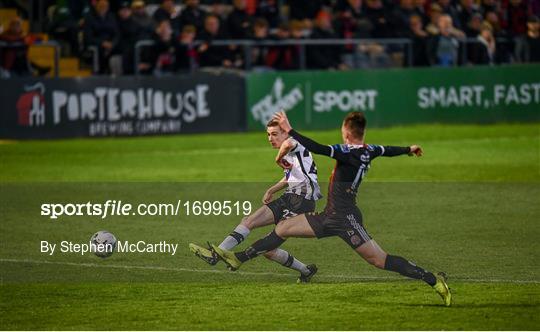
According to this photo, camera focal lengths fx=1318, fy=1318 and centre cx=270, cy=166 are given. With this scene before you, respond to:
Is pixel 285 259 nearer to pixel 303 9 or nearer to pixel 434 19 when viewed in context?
pixel 303 9

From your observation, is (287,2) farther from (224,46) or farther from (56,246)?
(56,246)

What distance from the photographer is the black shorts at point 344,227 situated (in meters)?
12.0

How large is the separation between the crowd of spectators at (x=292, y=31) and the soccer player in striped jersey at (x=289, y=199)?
15.2 metres

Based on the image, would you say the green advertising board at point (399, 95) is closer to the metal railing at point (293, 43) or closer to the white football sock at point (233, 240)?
the metal railing at point (293, 43)

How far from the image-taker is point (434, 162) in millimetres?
24234

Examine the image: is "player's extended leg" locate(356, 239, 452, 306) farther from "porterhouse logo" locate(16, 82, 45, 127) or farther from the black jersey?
"porterhouse logo" locate(16, 82, 45, 127)

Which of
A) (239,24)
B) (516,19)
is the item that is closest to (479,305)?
(239,24)

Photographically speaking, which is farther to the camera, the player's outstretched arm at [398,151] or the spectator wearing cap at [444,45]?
the spectator wearing cap at [444,45]

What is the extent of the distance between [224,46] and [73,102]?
3.79m

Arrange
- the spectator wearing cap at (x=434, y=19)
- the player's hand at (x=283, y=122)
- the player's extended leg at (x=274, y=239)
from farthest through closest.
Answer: the spectator wearing cap at (x=434, y=19) < the player's extended leg at (x=274, y=239) < the player's hand at (x=283, y=122)

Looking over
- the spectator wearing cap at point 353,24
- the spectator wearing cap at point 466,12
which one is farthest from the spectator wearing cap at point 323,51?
the spectator wearing cap at point 466,12

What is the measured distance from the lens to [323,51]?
100ft

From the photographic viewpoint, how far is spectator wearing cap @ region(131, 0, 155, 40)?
2859cm

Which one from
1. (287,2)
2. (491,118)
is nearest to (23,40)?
(287,2)
